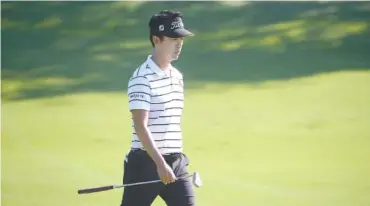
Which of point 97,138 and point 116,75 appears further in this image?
point 116,75

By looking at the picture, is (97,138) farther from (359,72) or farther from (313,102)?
(359,72)

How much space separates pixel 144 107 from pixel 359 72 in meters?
4.02

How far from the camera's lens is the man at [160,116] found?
4.01 m

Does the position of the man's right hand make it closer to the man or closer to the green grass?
the man

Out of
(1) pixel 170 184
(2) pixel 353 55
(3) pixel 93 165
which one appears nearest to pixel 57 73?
(3) pixel 93 165

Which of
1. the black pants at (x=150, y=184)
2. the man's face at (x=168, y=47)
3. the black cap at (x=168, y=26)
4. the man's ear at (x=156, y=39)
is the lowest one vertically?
the black pants at (x=150, y=184)

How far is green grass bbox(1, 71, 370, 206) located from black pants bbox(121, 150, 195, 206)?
1607 millimetres

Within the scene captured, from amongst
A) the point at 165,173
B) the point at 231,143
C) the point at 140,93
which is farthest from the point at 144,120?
the point at 231,143

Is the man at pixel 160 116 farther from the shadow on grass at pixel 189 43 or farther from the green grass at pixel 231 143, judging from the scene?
the shadow on grass at pixel 189 43

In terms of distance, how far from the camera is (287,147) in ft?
22.0

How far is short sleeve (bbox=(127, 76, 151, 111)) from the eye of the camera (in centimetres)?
397

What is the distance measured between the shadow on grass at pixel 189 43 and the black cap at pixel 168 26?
359 centimetres

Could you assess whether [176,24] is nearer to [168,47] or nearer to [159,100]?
[168,47]

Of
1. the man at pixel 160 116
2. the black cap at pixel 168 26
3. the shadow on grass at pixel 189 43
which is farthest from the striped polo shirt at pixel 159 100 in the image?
the shadow on grass at pixel 189 43
